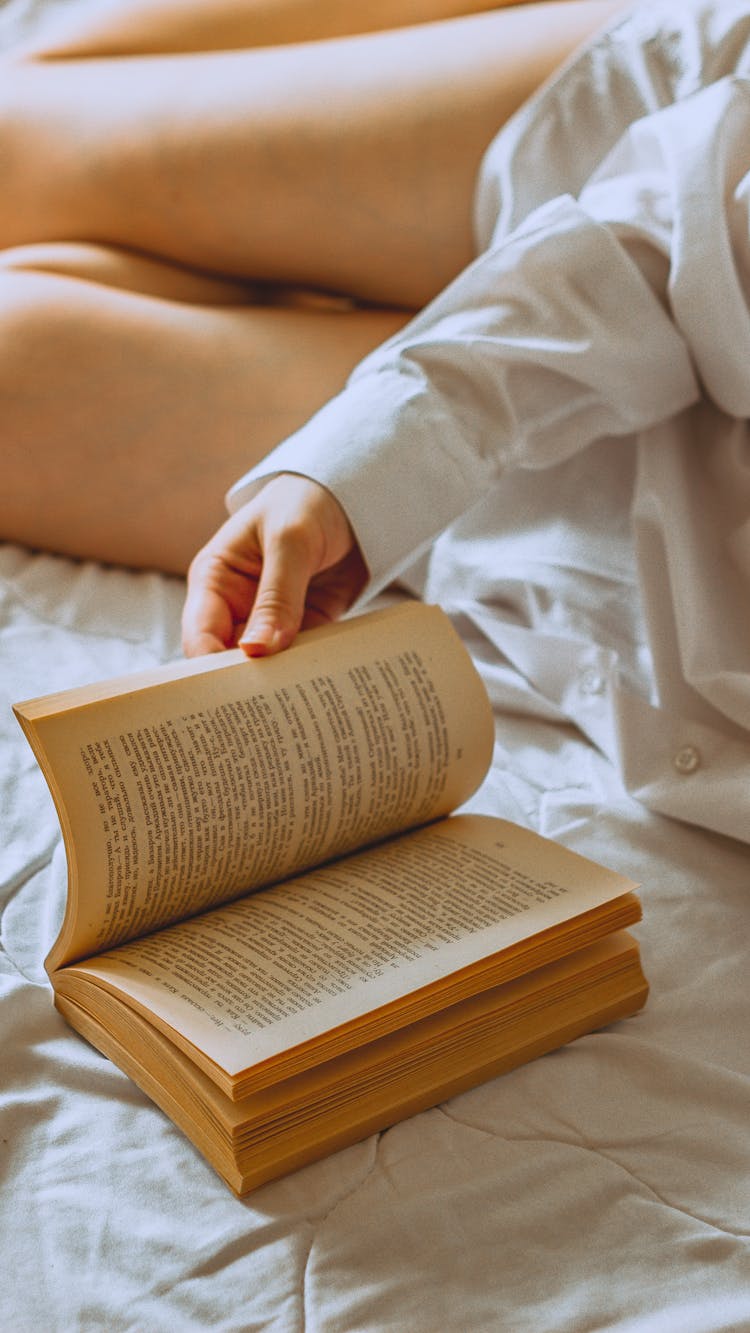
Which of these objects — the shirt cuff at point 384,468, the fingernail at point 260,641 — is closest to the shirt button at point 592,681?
the shirt cuff at point 384,468

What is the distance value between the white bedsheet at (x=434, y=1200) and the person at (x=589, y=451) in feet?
0.60

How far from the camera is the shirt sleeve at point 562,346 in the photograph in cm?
73

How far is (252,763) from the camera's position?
1.76ft

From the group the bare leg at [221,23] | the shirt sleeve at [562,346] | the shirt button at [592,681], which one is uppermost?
the bare leg at [221,23]

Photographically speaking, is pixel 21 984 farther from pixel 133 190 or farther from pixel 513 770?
pixel 133 190

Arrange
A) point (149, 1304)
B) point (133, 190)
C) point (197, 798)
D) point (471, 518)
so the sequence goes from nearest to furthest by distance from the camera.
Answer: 1. point (149, 1304)
2. point (197, 798)
3. point (471, 518)
4. point (133, 190)

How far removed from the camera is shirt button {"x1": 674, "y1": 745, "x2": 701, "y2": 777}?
70 centimetres

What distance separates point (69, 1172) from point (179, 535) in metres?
0.59

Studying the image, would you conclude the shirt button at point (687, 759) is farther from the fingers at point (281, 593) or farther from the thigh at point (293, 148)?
the thigh at point (293, 148)

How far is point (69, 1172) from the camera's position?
447 mm

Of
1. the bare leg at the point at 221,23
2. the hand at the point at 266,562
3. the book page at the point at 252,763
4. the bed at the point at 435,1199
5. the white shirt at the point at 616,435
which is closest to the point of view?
the bed at the point at 435,1199

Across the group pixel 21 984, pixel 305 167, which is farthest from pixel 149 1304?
pixel 305 167

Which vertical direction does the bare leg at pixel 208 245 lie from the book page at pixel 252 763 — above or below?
above

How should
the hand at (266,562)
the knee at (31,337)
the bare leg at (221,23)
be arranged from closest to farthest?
1. the hand at (266,562)
2. the knee at (31,337)
3. the bare leg at (221,23)
